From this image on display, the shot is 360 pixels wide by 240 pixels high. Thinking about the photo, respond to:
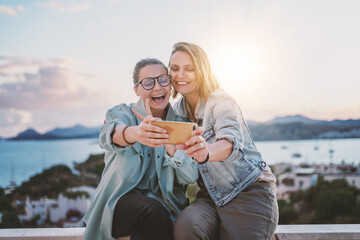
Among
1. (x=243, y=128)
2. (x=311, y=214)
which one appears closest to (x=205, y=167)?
(x=243, y=128)

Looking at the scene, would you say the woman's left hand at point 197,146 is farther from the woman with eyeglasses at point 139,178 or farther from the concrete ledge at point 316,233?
the concrete ledge at point 316,233

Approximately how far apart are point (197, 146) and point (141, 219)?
2.36 feet

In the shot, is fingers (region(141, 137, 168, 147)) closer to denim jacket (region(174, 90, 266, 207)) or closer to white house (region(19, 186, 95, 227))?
denim jacket (region(174, 90, 266, 207))

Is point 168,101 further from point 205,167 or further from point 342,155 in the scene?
point 342,155

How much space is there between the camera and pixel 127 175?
2.64m

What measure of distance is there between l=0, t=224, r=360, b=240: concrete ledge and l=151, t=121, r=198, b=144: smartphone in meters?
1.61

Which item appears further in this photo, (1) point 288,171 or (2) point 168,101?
(1) point 288,171

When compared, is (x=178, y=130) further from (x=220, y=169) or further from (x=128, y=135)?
(x=220, y=169)

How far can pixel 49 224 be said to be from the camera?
96.0 feet

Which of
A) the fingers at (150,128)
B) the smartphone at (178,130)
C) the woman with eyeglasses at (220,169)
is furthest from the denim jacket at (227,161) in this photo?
the fingers at (150,128)

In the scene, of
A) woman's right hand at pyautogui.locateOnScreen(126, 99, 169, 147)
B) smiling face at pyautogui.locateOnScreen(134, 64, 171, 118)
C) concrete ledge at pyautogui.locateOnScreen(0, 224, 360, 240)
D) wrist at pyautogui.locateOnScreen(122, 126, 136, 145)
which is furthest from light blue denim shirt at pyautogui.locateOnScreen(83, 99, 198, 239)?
concrete ledge at pyautogui.locateOnScreen(0, 224, 360, 240)

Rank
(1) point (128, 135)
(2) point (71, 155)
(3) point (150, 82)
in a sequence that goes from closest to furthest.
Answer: (1) point (128, 135)
(3) point (150, 82)
(2) point (71, 155)

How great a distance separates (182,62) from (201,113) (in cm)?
46

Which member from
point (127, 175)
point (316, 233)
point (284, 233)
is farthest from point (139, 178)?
point (316, 233)
